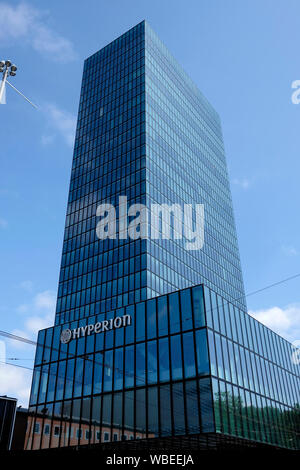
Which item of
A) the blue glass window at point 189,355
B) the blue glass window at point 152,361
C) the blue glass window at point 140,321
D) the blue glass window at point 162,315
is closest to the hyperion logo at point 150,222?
the blue glass window at point 140,321

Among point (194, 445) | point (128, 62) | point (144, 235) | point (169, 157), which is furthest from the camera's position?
point (128, 62)

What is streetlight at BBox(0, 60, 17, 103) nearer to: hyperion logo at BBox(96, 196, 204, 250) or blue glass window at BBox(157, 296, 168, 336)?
blue glass window at BBox(157, 296, 168, 336)

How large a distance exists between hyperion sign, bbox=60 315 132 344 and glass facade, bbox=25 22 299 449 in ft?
0.52

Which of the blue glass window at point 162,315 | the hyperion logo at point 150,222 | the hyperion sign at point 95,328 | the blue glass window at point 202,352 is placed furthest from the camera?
the hyperion logo at point 150,222

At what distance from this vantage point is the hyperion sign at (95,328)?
145ft

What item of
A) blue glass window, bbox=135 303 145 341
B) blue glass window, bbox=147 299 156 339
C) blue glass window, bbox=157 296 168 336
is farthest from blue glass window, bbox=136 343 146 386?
blue glass window, bbox=157 296 168 336

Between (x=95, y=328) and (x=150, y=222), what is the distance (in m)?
37.8

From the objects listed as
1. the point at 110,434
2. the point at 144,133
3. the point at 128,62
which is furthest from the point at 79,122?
the point at 110,434

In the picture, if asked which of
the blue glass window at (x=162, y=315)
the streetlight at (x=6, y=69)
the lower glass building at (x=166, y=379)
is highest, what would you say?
the streetlight at (x=6, y=69)

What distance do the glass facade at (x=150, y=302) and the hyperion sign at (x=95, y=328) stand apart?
6.2 inches

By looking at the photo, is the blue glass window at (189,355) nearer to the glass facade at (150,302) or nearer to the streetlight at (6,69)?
the glass facade at (150,302)
